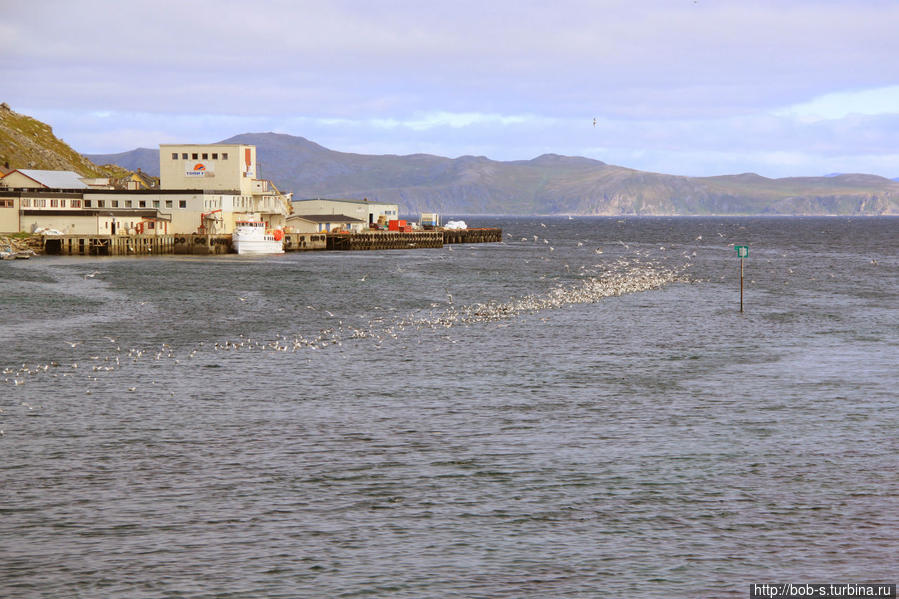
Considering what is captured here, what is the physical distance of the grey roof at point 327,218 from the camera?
547 ft

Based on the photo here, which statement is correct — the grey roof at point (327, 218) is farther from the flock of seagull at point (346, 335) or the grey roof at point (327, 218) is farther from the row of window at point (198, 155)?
the flock of seagull at point (346, 335)

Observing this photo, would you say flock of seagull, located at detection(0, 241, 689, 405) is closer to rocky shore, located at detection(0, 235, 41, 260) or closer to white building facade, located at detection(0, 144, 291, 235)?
rocky shore, located at detection(0, 235, 41, 260)

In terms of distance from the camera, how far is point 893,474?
26812 millimetres

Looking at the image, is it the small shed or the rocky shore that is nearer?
the rocky shore

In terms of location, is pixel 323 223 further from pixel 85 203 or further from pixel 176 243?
pixel 85 203

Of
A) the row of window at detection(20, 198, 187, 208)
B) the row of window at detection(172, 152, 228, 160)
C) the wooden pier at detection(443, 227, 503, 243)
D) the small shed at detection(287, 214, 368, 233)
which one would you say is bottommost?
the wooden pier at detection(443, 227, 503, 243)

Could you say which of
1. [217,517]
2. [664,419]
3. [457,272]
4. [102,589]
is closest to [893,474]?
[664,419]

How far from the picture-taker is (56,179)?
6339 inches

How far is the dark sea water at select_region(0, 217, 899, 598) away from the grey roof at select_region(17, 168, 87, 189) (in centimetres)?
10148

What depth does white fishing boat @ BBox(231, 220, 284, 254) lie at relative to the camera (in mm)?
140750

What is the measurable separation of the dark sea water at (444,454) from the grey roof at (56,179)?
333 ft

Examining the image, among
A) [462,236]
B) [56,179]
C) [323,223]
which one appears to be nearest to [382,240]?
[323,223]

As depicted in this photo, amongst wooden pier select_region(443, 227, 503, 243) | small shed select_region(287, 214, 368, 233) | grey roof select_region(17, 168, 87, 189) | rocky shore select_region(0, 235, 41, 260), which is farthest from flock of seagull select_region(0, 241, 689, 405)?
grey roof select_region(17, 168, 87, 189)

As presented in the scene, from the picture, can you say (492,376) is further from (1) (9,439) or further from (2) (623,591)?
(2) (623,591)
